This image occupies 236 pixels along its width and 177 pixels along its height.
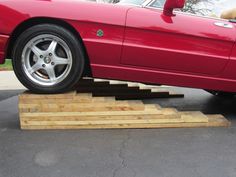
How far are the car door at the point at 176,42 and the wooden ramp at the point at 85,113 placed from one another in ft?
1.60

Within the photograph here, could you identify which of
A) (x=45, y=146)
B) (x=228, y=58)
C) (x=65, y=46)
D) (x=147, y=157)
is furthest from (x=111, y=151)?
Result: (x=228, y=58)

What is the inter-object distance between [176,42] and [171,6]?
1.26ft

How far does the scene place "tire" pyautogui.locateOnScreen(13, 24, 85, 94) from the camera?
457 cm

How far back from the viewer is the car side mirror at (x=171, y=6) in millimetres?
4492

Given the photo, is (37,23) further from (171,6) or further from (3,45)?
(171,6)

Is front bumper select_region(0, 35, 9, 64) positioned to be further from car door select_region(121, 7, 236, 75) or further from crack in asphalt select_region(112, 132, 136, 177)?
crack in asphalt select_region(112, 132, 136, 177)

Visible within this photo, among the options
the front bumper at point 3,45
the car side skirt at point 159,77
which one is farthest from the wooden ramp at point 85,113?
the front bumper at point 3,45

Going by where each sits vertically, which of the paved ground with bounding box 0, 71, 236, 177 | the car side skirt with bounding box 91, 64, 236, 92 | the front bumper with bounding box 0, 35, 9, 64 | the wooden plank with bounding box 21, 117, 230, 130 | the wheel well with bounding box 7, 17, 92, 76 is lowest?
the wooden plank with bounding box 21, 117, 230, 130

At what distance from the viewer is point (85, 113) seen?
4.62 meters

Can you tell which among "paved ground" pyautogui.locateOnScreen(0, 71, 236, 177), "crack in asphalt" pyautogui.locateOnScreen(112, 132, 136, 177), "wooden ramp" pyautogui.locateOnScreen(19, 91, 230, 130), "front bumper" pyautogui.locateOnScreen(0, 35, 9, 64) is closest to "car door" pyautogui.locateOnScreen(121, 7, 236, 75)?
"wooden ramp" pyautogui.locateOnScreen(19, 91, 230, 130)

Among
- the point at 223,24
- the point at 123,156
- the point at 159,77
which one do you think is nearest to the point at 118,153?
the point at 123,156

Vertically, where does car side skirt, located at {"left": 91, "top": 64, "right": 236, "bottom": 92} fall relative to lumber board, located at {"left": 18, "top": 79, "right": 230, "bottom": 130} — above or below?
above

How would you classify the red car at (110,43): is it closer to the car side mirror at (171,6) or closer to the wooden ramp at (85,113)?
the car side mirror at (171,6)

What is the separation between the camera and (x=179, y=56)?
4.65 metres
